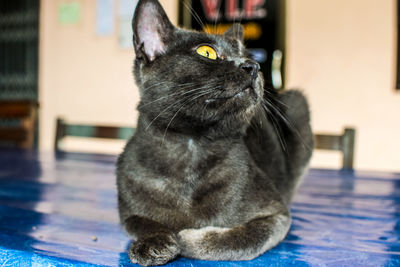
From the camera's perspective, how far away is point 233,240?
Result: 2.14 feet

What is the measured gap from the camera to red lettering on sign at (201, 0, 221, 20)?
2.91 metres

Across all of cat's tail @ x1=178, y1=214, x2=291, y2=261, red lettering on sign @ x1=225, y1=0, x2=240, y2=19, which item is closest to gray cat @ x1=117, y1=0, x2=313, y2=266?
cat's tail @ x1=178, y1=214, x2=291, y2=261

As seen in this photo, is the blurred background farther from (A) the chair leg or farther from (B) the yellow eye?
(B) the yellow eye

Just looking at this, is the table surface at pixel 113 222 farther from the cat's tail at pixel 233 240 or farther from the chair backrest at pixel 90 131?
the chair backrest at pixel 90 131

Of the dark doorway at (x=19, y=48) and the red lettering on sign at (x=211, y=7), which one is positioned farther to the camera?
the dark doorway at (x=19, y=48)

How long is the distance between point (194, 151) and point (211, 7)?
7.75 feet

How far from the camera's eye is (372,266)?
0.60 meters

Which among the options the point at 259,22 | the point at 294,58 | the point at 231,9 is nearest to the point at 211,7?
the point at 231,9

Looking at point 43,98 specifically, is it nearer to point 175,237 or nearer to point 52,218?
point 52,218

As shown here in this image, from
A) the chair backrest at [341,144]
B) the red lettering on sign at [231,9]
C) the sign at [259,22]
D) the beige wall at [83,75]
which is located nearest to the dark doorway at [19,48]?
the beige wall at [83,75]

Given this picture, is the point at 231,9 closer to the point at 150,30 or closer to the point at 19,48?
the point at 19,48

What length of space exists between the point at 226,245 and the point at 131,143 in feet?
1.06

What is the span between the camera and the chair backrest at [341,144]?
1700mm

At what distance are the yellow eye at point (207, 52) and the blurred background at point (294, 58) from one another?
1370 millimetres
